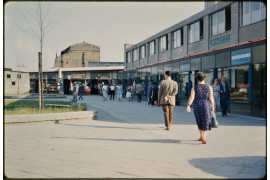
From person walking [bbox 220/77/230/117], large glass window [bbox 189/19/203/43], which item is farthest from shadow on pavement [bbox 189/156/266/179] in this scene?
large glass window [bbox 189/19/203/43]

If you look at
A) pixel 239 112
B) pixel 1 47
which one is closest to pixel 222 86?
pixel 239 112

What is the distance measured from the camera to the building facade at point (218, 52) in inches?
324

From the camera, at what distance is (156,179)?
3.54 m

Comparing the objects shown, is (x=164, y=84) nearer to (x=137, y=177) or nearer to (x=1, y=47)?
(x=137, y=177)

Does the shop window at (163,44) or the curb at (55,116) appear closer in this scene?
the curb at (55,116)

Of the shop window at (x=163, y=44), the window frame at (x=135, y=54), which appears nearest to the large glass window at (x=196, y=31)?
the shop window at (x=163, y=44)

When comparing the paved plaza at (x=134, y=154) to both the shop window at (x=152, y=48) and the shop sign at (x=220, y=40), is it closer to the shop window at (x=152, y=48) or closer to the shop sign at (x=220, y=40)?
the shop sign at (x=220, y=40)

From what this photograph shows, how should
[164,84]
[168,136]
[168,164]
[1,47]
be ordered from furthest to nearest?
[164,84], [168,136], [168,164], [1,47]

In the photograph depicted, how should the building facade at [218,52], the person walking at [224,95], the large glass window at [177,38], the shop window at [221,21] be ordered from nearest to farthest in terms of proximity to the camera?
the building facade at [218,52] < the person walking at [224,95] < the shop window at [221,21] < the large glass window at [177,38]

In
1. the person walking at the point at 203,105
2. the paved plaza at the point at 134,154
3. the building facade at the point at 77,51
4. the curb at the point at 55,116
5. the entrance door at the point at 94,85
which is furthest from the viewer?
the entrance door at the point at 94,85

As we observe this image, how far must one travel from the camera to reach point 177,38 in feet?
78.4

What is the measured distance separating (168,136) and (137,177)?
3436 mm

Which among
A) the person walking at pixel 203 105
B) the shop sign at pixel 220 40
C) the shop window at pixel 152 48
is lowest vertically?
the person walking at pixel 203 105

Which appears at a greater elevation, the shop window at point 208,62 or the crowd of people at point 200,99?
the shop window at point 208,62
